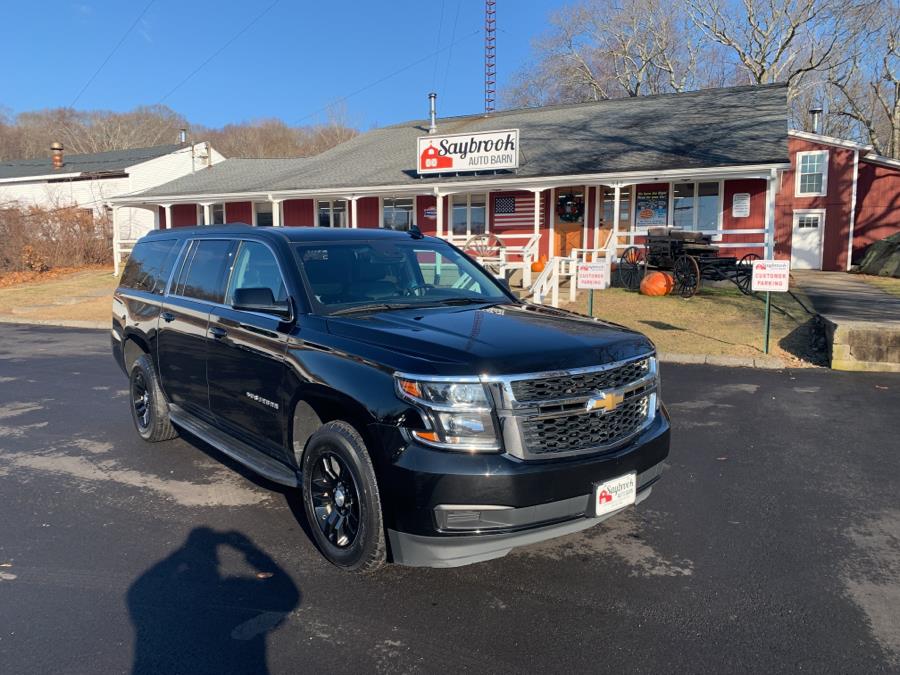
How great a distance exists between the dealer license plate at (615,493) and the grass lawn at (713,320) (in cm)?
774

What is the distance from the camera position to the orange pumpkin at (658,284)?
15859mm

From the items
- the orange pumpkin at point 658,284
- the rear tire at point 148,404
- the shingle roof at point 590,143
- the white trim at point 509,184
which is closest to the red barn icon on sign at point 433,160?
the shingle roof at point 590,143

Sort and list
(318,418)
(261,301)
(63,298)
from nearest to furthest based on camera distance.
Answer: (318,418) → (261,301) → (63,298)

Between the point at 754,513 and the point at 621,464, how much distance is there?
1.64 m

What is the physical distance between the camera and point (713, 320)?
43.6 ft

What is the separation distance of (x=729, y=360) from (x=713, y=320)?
2.99 metres

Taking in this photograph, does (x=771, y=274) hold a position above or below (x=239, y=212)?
below

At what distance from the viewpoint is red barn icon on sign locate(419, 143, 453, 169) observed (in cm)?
2130

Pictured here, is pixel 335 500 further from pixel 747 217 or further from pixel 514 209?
pixel 514 209

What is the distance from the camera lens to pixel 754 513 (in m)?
4.63

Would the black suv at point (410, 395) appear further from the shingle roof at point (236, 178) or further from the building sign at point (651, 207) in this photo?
the shingle roof at point (236, 178)

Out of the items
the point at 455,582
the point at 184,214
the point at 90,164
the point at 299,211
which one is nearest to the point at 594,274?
the point at 455,582

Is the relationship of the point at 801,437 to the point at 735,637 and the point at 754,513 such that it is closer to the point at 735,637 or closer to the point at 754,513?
the point at 754,513

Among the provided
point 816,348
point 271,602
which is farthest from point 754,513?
point 816,348
